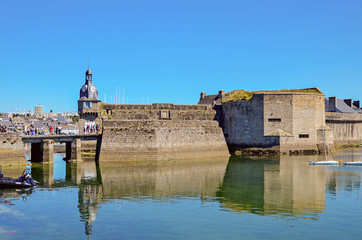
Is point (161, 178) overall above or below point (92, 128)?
below

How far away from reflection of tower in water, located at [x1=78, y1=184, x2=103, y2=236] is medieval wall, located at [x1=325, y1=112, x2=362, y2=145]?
4099cm

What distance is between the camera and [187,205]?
62.8ft

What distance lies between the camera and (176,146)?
41844mm

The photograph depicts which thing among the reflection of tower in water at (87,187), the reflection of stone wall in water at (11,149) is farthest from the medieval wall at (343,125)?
the reflection of stone wall in water at (11,149)

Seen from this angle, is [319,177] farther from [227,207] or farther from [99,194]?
[99,194]

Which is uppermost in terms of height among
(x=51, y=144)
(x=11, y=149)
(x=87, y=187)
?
(x=51, y=144)

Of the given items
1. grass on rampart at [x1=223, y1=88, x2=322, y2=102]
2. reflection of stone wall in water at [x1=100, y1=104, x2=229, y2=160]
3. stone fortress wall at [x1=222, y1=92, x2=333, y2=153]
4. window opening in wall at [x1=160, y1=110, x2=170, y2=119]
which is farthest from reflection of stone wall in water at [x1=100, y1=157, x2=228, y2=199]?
grass on rampart at [x1=223, y1=88, x2=322, y2=102]

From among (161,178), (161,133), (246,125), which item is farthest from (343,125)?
(161,178)

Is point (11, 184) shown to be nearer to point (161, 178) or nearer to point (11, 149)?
point (161, 178)

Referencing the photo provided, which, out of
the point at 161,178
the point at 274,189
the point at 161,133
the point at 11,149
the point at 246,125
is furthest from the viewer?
the point at 246,125

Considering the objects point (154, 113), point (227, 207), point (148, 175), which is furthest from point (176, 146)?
point (227, 207)

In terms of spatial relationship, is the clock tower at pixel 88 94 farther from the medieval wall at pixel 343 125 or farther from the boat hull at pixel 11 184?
the boat hull at pixel 11 184

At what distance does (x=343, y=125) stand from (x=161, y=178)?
39.9 meters

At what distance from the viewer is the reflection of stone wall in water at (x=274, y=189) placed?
1862 centimetres
